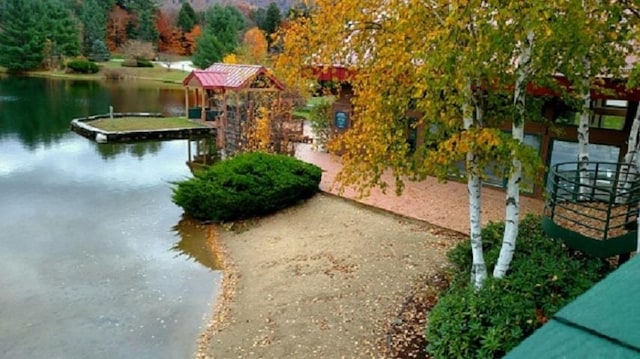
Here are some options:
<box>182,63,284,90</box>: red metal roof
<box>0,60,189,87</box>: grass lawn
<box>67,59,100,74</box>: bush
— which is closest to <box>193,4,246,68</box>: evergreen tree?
<box>0,60,189,87</box>: grass lawn

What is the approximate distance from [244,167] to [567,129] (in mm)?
6953

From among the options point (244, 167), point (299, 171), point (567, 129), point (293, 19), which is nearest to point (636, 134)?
point (567, 129)

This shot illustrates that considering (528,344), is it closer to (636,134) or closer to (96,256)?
(636,134)

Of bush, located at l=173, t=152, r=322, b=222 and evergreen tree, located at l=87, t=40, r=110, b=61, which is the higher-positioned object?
evergreen tree, located at l=87, t=40, r=110, b=61

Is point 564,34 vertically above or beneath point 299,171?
above

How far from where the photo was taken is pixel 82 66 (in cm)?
4625

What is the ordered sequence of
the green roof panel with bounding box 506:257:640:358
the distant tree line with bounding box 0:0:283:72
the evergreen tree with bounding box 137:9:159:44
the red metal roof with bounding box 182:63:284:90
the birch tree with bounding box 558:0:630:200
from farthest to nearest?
1. the evergreen tree with bounding box 137:9:159:44
2. the distant tree line with bounding box 0:0:283:72
3. the red metal roof with bounding box 182:63:284:90
4. the birch tree with bounding box 558:0:630:200
5. the green roof panel with bounding box 506:257:640:358

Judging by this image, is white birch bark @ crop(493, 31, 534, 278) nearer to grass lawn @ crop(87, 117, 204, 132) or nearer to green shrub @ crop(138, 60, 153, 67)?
grass lawn @ crop(87, 117, 204, 132)

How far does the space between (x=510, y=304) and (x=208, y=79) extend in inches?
731

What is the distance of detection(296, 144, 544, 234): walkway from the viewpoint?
9.96 m

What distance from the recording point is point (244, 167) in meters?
11.4

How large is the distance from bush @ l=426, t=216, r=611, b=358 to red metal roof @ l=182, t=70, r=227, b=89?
16.9 meters

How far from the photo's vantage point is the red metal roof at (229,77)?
66.2 feet

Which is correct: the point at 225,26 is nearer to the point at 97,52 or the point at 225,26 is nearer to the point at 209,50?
the point at 209,50
